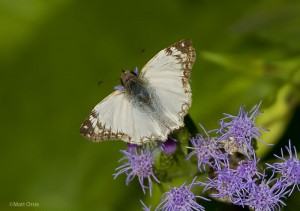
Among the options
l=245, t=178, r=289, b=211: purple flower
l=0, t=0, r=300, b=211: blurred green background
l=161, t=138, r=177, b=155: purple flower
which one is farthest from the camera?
l=0, t=0, r=300, b=211: blurred green background

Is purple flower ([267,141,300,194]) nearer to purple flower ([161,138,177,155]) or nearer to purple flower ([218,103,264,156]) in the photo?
purple flower ([218,103,264,156])

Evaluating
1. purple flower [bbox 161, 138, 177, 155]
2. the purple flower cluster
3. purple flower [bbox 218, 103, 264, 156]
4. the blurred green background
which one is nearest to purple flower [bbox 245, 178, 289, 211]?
the purple flower cluster

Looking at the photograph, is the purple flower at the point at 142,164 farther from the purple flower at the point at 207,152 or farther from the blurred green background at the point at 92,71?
the blurred green background at the point at 92,71

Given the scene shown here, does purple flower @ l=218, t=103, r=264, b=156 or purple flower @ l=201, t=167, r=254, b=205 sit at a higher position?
purple flower @ l=218, t=103, r=264, b=156

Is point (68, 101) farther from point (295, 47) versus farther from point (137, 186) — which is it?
point (295, 47)

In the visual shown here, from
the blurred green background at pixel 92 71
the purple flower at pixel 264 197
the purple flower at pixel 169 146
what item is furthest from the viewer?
the blurred green background at pixel 92 71

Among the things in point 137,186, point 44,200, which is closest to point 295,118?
point 137,186

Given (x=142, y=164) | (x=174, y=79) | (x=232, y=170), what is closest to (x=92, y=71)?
(x=142, y=164)

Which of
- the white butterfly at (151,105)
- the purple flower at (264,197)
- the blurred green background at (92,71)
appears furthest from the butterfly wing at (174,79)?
the blurred green background at (92,71)
